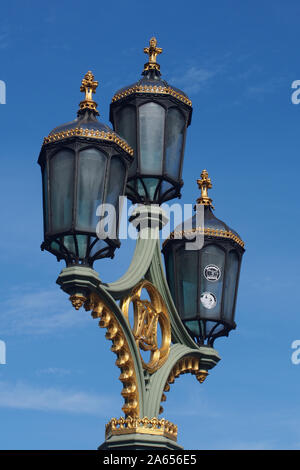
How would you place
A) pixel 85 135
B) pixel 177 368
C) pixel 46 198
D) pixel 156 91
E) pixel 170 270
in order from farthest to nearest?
pixel 170 270, pixel 156 91, pixel 177 368, pixel 46 198, pixel 85 135

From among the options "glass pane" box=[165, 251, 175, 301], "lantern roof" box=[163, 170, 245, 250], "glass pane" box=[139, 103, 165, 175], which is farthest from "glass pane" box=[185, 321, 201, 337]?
"glass pane" box=[139, 103, 165, 175]

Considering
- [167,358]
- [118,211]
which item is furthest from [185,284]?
[118,211]

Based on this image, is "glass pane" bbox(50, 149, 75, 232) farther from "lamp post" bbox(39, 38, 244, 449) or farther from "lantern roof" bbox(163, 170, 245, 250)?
"lantern roof" bbox(163, 170, 245, 250)

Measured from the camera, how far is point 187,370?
1822cm

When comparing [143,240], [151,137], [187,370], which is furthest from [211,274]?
[151,137]

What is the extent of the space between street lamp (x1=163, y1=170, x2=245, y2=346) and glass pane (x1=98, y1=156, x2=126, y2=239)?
8.43 ft

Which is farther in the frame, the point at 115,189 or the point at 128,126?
the point at 128,126

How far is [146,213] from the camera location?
17938 mm

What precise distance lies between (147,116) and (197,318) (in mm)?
3188

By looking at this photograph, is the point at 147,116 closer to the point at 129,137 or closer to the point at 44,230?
the point at 129,137

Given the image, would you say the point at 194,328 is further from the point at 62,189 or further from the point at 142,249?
the point at 62,189

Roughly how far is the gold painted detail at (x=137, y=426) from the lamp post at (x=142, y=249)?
0.01 meters

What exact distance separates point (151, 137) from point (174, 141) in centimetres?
43

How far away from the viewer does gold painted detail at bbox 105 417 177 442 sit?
1628cm
